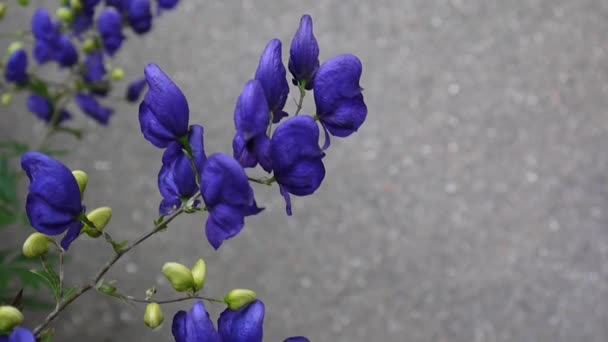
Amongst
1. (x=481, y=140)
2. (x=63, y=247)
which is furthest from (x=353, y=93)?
(x=481, y=140)

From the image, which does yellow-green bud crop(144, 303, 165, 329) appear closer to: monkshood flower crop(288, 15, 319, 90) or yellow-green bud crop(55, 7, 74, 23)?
monkshood flower crop(288, 15, 319, 90)

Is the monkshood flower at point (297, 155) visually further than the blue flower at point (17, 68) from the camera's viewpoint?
No

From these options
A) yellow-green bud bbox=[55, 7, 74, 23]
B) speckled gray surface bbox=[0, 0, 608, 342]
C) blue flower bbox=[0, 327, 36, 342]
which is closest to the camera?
blue flower bbox=[0, 327, 36, 342]

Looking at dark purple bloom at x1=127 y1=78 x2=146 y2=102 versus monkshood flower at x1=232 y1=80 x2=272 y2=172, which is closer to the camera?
monkshood flower at x1=232 y1=80 x2=272 y2=172

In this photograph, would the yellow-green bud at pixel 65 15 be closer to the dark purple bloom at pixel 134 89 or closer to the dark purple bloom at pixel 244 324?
the dark purple bloom at pixel 134 89

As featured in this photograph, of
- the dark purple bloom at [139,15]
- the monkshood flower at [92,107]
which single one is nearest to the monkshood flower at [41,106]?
the monkshood flower at [92,107]

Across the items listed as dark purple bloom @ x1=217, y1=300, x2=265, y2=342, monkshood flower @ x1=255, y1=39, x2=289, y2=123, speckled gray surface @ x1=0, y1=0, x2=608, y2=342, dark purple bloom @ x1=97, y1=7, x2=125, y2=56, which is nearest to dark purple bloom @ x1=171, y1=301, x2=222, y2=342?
dark purple bloom @ x1=217, y1=300, x2=265, y2=342

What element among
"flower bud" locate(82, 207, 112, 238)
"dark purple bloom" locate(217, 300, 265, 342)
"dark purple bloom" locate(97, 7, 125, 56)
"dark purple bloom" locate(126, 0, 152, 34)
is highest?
"dark purple bloom" locate(126, 0, 152, 34)

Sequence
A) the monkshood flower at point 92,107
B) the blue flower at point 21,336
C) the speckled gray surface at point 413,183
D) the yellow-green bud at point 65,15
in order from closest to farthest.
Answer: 1. the blue flower at point 21,336
2. the yellow-green bud at point 65,15
3. the monkshood flower at point 92,107
4. the speckled gray surface at point 413,183
